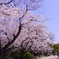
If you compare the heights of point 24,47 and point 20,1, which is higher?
point 20,1

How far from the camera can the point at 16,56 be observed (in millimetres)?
42469

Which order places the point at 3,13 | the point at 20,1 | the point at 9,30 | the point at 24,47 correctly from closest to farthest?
the point at 3,13
the point at 20,1
the point at 9,30
the point at 24,47

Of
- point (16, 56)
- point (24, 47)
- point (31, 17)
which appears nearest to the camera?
point (31, 17)

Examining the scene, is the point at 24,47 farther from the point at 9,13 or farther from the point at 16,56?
the point at 9,13

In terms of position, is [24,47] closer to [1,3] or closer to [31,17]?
[31,17]

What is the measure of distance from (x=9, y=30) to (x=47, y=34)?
32.4ft

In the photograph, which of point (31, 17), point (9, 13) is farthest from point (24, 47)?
point (9, 13)

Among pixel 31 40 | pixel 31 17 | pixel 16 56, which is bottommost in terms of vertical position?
pixel 16 56

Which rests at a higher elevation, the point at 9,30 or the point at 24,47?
the point at 9,30

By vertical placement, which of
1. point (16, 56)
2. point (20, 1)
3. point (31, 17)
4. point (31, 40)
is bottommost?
point (16, 56)

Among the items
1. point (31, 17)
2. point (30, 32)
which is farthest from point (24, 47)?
point (31, 17)

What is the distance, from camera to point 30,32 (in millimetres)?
30656

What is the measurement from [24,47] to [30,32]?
282 inches

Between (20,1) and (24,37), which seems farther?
(24,37)
